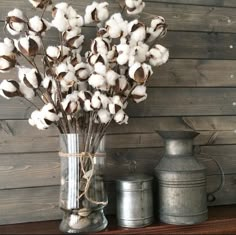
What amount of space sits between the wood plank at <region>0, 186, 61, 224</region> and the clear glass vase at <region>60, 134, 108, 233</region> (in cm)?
15

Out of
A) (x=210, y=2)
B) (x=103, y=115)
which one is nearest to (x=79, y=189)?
(x=103, y=115)

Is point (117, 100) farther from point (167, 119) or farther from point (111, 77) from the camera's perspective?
point (167, 119)

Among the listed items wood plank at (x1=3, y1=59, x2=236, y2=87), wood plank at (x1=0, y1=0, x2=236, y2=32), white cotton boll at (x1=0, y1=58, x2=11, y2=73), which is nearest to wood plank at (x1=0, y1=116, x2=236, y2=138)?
wood plank at (x1=3, y1=59, x2=236, y2=87)

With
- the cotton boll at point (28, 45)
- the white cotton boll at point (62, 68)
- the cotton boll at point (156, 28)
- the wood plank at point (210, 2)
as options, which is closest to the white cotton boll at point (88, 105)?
the white cotton boll at point (62, 68)

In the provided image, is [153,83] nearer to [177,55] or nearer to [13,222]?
[177,55]

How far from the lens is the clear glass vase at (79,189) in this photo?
3.32 ft

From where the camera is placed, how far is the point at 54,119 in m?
0.99

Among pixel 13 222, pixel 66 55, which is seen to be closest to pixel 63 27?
pixel 66 55

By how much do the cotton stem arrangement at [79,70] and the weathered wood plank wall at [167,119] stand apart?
0.55 ft

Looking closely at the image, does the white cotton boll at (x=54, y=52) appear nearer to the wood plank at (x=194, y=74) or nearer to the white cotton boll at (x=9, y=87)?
the white cotton boll at (x=9, y=87)

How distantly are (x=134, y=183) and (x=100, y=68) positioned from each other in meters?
0.37

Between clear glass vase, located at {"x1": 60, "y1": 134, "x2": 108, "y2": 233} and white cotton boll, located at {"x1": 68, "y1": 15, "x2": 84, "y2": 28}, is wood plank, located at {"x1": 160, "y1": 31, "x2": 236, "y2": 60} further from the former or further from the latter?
clear glass vase, located at {"x1": 60, "y1": 134, "x2": 108, "y2": 233}

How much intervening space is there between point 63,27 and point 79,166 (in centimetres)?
40

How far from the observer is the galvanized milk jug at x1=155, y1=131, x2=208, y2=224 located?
108 cm
